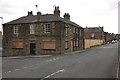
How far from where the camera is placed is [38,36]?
94.5 ft

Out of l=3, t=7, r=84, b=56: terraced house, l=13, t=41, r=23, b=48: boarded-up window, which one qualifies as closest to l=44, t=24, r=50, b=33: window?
l=3, t=7, r=84, b=56: terraced house

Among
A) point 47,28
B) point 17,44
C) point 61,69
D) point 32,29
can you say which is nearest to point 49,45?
point 47,28

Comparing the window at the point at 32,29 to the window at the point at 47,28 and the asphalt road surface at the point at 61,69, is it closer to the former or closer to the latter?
the window at the point at 47,28

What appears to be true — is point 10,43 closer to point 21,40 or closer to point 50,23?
point 21,40

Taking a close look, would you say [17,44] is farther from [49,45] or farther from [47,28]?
[47,28]

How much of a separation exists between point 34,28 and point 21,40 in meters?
3.39

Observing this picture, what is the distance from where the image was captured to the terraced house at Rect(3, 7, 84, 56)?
28.1 meters

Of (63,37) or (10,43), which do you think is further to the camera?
(10,43)

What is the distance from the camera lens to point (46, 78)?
400 inches

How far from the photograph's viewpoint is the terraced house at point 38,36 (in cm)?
2809

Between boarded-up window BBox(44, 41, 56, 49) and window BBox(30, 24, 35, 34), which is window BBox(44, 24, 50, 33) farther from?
window BBox(30, 24, 35, 34)

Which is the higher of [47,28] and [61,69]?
[47,28]

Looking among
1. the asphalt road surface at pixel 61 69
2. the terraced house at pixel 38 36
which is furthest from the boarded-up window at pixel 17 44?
the asphalt road surface at pixel 61 69

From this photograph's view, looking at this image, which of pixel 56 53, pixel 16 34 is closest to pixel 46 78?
pixel 56 53
